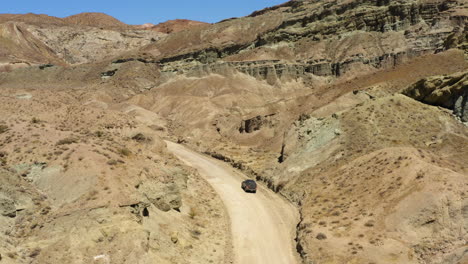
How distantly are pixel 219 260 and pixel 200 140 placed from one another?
38.4 meters

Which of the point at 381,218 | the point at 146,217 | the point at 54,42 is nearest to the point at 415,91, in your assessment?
the point at 381,218

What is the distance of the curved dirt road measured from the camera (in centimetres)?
2473

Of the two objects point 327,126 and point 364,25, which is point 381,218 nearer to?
point 327,126

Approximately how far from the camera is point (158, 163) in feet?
94.4

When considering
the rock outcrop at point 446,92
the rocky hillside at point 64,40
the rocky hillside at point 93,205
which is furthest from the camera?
the rocky hillside at point 64,40

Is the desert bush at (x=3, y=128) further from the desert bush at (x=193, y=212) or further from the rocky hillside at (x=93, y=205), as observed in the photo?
the desert bush at (x=193, y=212)

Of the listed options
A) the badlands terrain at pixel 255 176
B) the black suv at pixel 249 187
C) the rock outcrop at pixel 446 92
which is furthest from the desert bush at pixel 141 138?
the rock outcrop at pixel 446 92

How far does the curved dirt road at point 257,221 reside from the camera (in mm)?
24734

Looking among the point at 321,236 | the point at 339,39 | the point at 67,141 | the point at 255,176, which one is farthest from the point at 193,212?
the point at 339,39

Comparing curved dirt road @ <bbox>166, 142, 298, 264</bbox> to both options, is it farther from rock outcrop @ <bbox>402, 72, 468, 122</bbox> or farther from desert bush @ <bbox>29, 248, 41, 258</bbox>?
rock outcrop @ <bbox>402, 72, 468, 122</bbox>

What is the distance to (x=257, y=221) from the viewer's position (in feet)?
98.0

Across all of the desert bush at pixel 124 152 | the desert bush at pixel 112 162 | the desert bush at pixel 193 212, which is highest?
the desert bush at pixel 112 162

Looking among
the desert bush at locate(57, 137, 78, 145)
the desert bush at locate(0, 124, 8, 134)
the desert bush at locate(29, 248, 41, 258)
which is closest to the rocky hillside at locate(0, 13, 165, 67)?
the desert bush at locate(0, 124, 8, 134)

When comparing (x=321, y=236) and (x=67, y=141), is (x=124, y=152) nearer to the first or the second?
(x=67, y=141)
